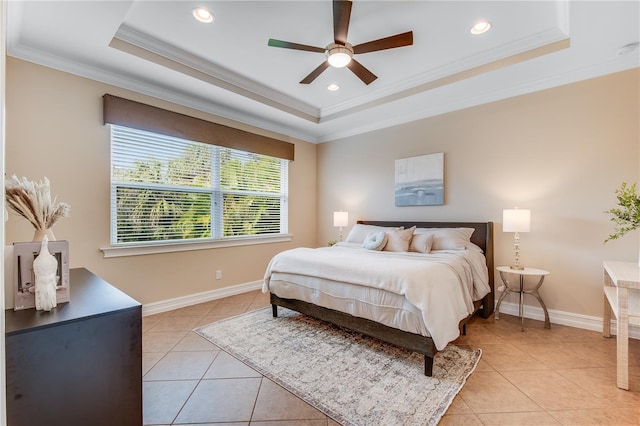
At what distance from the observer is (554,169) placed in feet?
10.1

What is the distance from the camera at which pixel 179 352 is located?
7.99 ft

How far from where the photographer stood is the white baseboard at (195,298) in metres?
3.31

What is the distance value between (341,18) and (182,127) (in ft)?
7.83

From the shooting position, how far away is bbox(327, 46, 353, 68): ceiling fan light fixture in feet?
7.70

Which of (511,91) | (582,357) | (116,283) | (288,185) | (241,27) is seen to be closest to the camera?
(582,357)

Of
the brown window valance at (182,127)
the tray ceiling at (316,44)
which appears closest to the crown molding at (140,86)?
the tray ceiling at (316,44)

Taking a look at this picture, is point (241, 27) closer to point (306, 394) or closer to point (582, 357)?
point (306, 394)

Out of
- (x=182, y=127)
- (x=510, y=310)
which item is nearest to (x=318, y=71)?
(x=182, y=127)

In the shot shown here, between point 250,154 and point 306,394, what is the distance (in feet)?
11.3

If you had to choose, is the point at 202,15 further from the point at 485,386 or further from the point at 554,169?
the point at 554,169

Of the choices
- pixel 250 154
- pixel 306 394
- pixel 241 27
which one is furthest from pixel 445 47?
pixel 306 394

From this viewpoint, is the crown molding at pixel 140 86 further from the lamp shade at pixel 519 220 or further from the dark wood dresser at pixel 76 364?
the lamp shade at pixel 519 220

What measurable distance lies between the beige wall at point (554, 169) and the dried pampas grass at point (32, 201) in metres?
3.88

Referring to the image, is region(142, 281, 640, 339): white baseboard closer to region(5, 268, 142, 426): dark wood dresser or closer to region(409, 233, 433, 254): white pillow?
region(409, 233, 433, 254): white pillow
